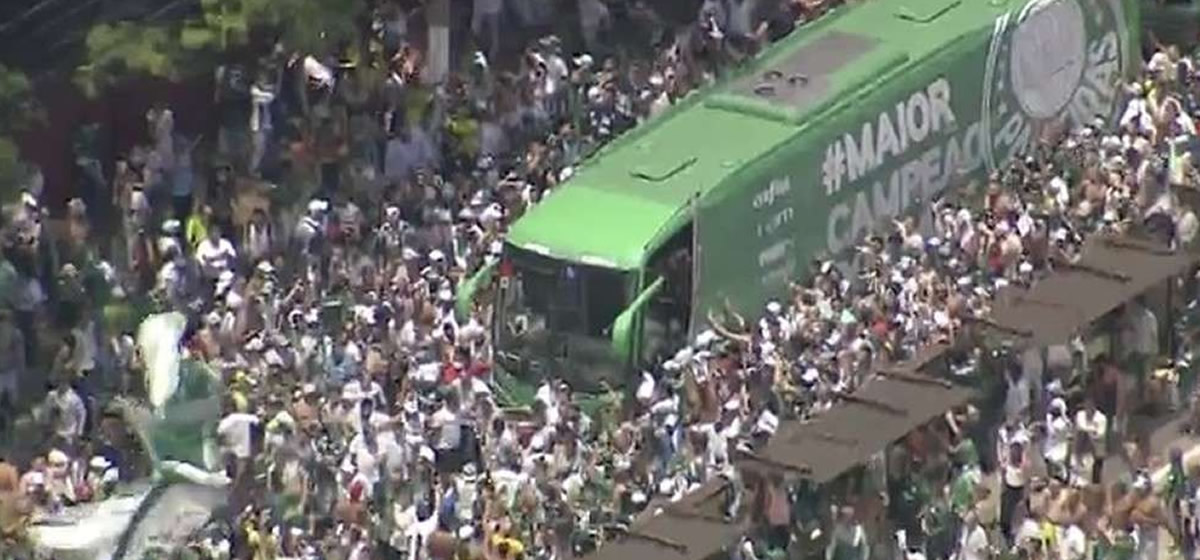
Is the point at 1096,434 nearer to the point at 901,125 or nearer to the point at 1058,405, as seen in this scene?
the point at 1058,405

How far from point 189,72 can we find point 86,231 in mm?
3027

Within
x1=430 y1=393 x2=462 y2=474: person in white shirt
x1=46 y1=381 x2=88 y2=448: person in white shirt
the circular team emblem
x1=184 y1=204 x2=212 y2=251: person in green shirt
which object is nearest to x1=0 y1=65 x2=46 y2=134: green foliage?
x1=184 y1=204 x2=212 y2=251: person in green shirt

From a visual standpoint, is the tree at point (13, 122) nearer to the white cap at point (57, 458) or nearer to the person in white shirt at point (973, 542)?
the white cap at point (57, 458)

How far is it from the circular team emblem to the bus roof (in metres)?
0.35

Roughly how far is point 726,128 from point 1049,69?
4.84 metres

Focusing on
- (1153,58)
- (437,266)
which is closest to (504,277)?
(437,266)

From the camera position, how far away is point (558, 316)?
1834 inches

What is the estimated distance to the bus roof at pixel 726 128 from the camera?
46688mm

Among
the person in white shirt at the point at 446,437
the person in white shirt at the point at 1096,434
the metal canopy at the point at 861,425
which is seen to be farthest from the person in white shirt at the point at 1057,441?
the person in white shirt at the point at 446,437

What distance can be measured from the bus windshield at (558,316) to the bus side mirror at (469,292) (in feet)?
1.23

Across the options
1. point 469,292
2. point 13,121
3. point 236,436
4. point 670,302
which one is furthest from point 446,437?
point 13,121

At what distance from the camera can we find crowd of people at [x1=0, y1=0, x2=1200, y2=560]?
42.8 metres

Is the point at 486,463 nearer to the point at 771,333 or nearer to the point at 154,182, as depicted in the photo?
the point at 771,333

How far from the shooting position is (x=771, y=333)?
46.0 m
